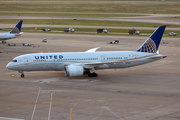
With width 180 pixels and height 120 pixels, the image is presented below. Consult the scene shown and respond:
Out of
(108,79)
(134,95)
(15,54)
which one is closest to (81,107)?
(134,95)

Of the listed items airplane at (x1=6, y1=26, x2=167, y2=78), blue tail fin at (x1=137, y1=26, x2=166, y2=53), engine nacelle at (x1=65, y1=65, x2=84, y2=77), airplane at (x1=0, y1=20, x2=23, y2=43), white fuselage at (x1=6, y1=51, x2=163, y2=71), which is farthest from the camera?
airplane at (x1=0, y1=20, x2=23, y2=43)

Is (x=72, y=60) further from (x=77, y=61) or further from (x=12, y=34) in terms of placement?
(x=12, y=34)

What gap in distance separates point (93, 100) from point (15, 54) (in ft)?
142

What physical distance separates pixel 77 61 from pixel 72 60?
2.81 feet

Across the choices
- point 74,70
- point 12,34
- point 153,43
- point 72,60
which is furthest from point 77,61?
point 12,34

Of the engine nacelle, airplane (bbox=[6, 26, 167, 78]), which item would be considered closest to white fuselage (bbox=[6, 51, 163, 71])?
airplane (bbox=[6, 26, 167, 78])

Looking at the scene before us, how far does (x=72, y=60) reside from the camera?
4628 centimetres

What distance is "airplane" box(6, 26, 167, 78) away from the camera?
45.2 metres

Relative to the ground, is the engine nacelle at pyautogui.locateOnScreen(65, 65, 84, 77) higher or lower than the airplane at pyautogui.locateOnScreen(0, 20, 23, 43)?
lower

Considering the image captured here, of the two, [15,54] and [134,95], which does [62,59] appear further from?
[15,54]

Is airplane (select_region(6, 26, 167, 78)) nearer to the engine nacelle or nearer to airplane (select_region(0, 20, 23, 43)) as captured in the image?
the engine nacelle

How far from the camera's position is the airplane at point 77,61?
148ft

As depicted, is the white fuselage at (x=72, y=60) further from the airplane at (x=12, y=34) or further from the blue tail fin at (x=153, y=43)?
the airplane at (x=12, y=34)

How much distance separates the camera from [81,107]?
30844 millimetres
